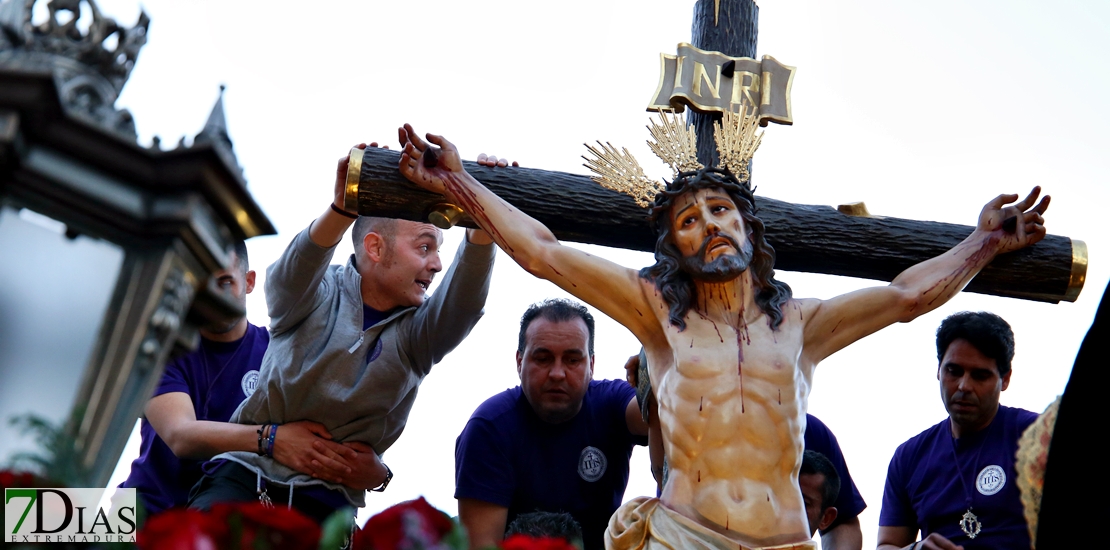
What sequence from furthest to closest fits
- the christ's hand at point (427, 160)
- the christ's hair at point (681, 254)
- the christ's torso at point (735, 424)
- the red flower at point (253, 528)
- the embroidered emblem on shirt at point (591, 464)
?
the embroidered emblem on shirt at point (591, 464) → the christ's hand at point (427, 160) → the christ's hair at point (681, 254) → the christ's torso at point (735, 424) → the red flower at point (253, 528)

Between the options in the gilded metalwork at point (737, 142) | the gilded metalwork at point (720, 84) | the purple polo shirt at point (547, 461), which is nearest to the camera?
the gilded metalwork at point (737, 142)

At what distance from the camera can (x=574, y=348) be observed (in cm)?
532

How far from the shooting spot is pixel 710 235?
179 inches

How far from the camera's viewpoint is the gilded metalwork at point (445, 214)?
16.3 ft

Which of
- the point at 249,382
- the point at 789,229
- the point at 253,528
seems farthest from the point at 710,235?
the point at 253,528

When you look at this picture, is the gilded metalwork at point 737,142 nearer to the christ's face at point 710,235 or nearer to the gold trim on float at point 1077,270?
the christ's face at point 710,235

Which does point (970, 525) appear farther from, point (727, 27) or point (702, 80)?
point (727, 27)

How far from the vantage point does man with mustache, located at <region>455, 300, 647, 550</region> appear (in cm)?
502

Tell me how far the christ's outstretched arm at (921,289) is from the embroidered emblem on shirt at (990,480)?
710 millimetres

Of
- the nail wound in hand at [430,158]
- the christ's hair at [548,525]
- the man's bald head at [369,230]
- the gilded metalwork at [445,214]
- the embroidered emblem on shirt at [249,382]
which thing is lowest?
the christ's hair at [548,525]

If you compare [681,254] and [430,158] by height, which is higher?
[430,158]

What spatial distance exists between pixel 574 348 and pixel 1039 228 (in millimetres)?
1949

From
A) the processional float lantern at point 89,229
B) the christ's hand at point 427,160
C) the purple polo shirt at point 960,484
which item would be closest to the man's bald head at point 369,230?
the christ's hand at point 427,160

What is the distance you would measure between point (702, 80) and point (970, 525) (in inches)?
88.8
